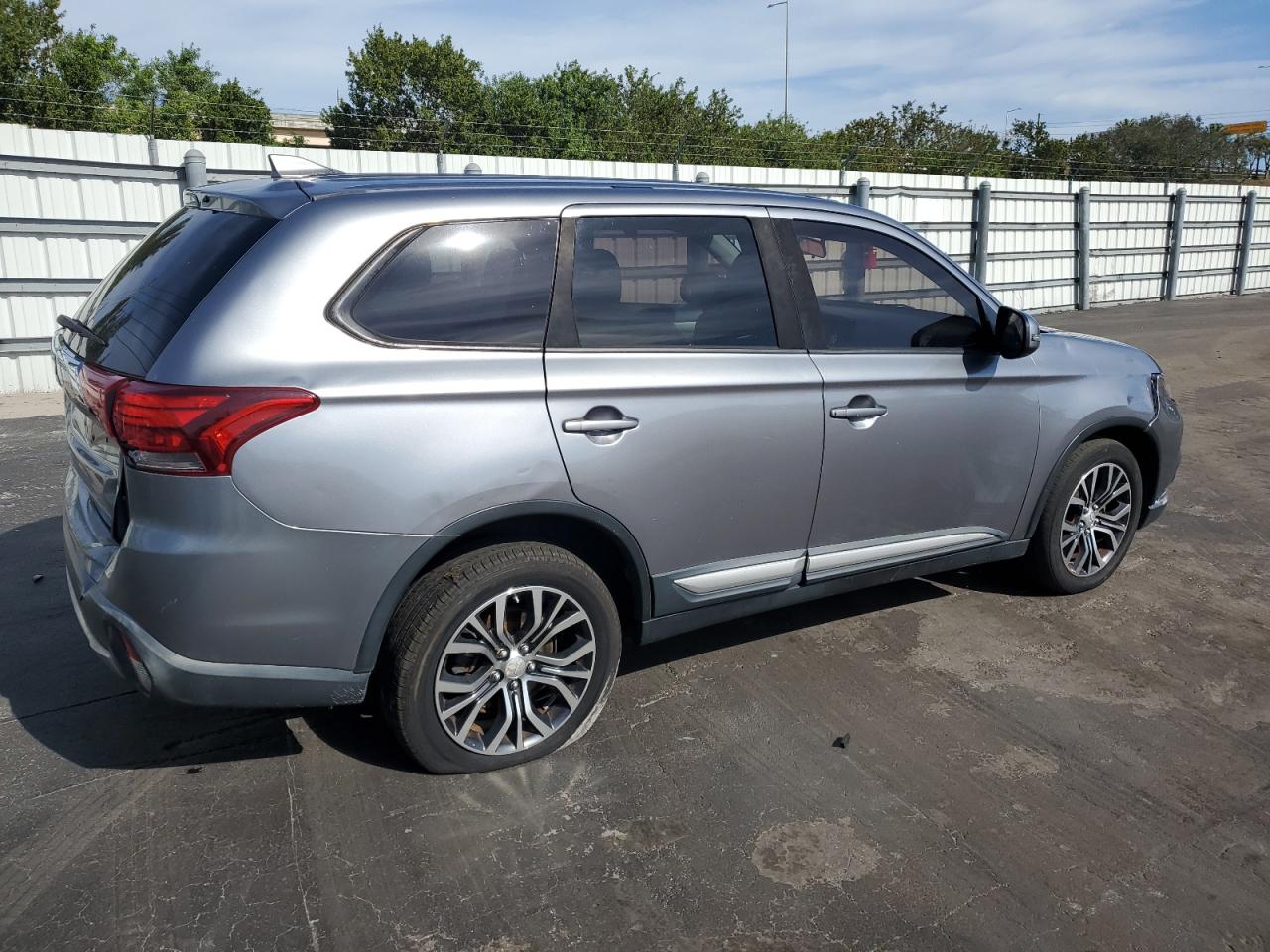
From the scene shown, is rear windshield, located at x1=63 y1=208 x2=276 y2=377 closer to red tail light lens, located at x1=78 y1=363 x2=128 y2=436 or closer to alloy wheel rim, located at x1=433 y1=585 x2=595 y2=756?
red tail light lens, located at x1=78 y1=363 x2=128 y2=436

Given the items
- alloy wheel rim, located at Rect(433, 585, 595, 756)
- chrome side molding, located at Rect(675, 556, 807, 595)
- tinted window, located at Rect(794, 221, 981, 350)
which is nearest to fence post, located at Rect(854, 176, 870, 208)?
tinted window, located at Rect(794, 221, 981, 350)

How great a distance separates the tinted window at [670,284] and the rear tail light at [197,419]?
994mm

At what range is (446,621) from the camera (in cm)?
313

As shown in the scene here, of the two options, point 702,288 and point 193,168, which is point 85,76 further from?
point 702,288

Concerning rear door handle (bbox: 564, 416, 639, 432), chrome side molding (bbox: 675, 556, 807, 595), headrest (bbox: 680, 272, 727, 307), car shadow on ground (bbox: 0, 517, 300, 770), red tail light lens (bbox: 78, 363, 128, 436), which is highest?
headrest (bbox: 680, 272, 727, 307)

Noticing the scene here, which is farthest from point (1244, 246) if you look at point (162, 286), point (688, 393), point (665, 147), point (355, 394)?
point (162, 286)

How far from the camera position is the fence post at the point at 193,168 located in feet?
34.0

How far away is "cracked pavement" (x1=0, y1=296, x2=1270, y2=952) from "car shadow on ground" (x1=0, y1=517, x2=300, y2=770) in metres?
0.01

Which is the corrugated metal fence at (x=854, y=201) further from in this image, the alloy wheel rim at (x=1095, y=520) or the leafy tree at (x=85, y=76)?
the leafy tree at (x=85, y=76)

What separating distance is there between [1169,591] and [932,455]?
1847 millimetres

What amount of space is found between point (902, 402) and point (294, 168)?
2389mm

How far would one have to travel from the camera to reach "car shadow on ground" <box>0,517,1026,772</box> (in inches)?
139

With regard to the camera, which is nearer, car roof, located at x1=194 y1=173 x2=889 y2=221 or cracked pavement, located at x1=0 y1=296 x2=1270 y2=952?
cracked pavement, located at x1=0 y1=296 x2=1270 y2=952

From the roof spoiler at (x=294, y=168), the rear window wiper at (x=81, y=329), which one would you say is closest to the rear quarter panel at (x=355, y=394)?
the rear window wiper at (x=81, y=329)
